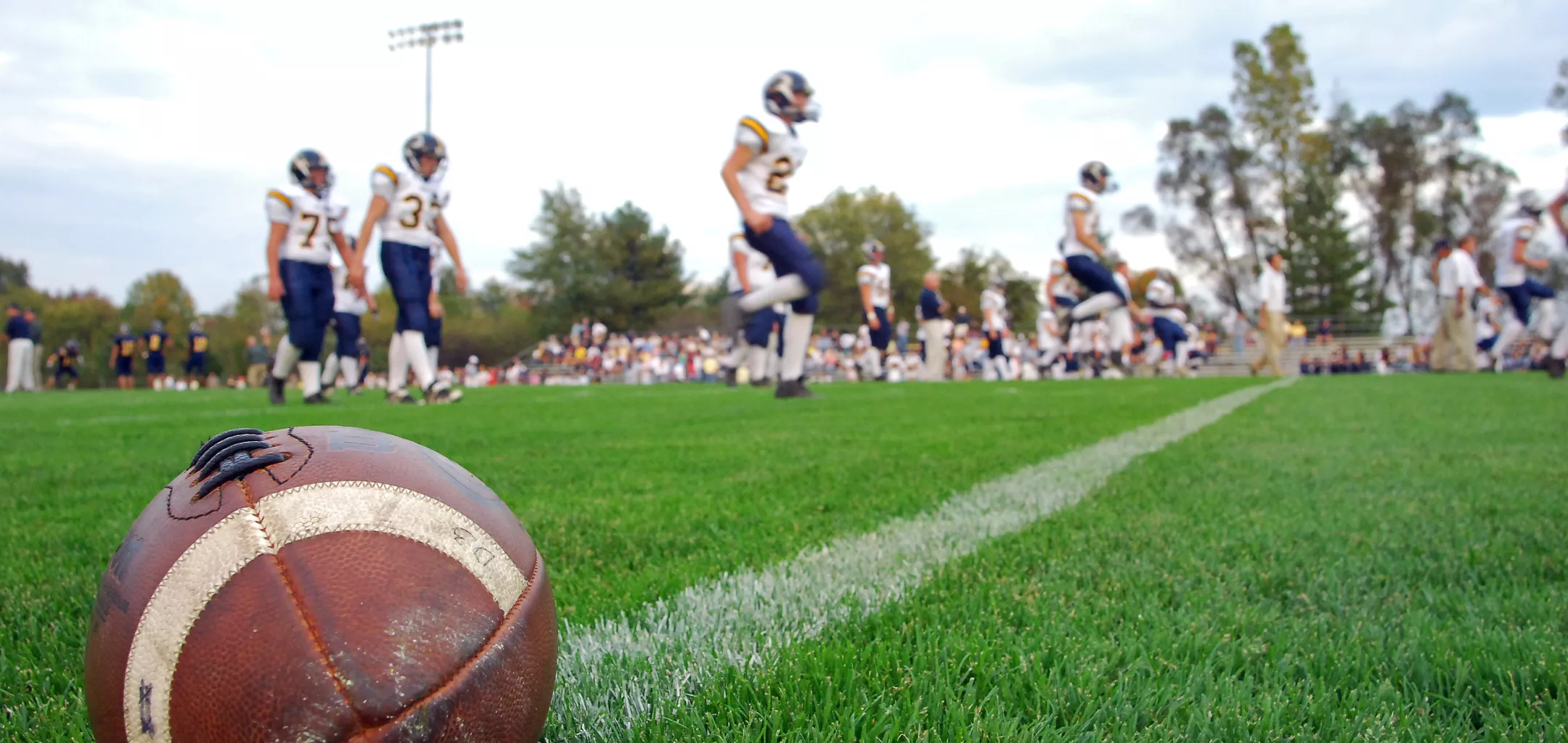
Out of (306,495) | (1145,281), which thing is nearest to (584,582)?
(306,495)

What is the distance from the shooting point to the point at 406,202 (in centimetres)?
853

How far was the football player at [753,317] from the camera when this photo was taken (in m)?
12.1

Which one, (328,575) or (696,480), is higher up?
(328,575)

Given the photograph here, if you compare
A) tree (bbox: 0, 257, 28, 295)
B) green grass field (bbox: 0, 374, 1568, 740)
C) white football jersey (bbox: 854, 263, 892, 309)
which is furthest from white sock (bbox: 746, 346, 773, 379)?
tree (bbox: 0, 257, 28, 295)

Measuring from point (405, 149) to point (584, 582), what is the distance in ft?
24.7

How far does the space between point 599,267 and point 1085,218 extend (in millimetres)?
46786

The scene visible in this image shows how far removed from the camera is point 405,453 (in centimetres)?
124

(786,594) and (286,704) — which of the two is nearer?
(286,704)

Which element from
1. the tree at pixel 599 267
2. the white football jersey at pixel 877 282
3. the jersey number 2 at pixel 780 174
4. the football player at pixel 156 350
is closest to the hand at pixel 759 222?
the jersey number 2 at pixel 780 174

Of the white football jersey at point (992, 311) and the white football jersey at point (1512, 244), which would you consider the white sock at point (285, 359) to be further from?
the white football jersey at point (1512, 244)

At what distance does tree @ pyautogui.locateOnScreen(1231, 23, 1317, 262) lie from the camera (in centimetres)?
3828

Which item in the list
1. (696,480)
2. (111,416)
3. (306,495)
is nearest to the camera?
(306,495)

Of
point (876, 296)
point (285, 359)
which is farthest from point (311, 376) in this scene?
point (876, 296)

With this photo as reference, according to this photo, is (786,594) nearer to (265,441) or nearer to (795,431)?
(265,441)
